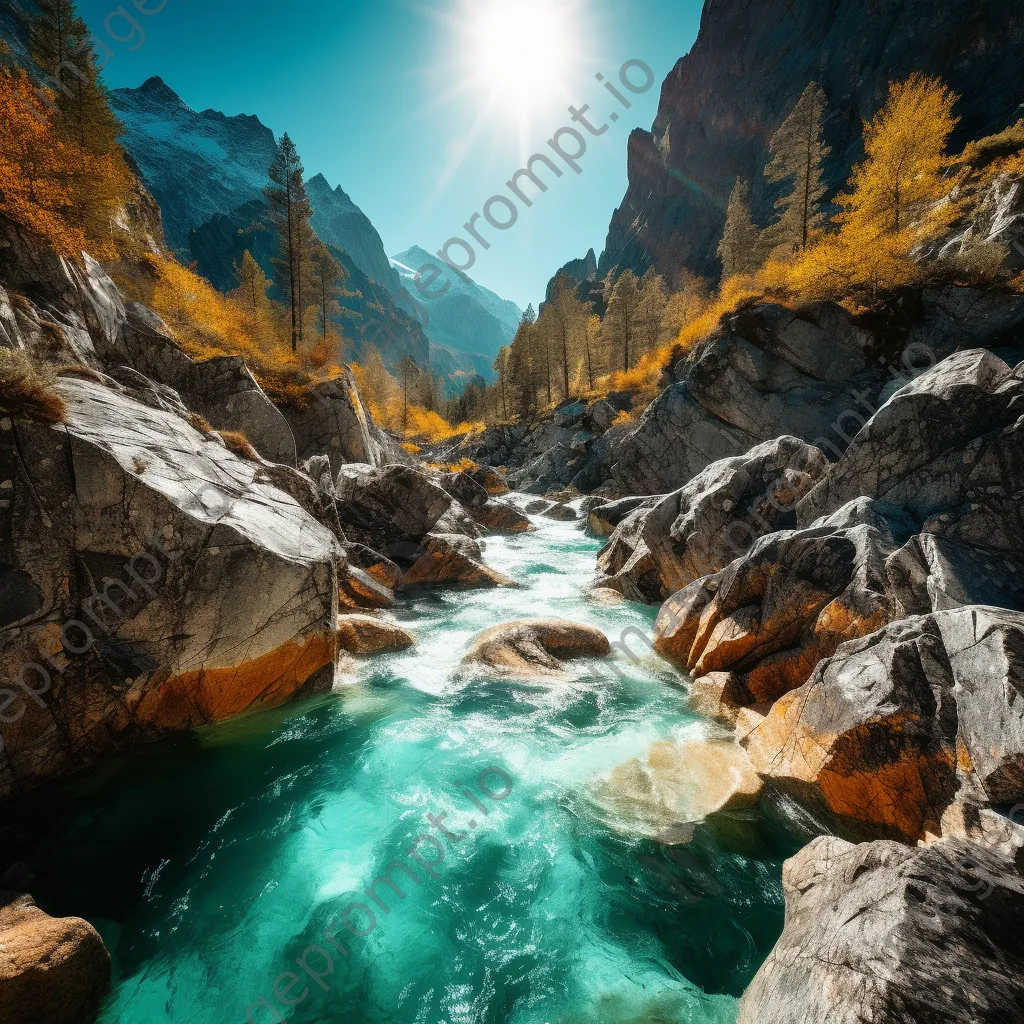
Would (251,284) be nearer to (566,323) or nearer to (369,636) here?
(566,323)

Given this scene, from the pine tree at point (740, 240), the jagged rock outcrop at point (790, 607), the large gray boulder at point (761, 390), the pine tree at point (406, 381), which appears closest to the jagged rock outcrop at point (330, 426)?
the large gray boulder at point (761, 390)

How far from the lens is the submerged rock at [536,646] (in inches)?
452

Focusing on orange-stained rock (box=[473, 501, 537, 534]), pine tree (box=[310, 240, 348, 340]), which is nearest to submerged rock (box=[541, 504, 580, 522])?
orange-stained rock (box=[473, 501, 537, 534])

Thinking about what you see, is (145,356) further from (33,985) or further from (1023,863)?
(1023,863)

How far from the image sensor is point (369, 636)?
40.7 feet

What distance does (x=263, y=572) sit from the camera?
8.95 meters

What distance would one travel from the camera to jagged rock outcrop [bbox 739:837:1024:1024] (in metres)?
3.05

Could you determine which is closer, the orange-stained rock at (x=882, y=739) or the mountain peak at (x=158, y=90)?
the orange-stained rock at (x=882, y=739)

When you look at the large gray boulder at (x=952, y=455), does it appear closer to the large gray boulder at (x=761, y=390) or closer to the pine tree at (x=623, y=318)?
the large gray boulder at (x=761, y=390)

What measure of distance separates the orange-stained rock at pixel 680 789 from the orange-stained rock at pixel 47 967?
639 cm

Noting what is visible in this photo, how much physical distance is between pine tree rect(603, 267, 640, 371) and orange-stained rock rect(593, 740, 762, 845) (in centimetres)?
4721

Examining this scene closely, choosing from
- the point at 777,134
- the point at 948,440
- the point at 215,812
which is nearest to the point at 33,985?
the point at 215,812

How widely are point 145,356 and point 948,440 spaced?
86.4 ft

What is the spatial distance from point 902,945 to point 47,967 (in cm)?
744
